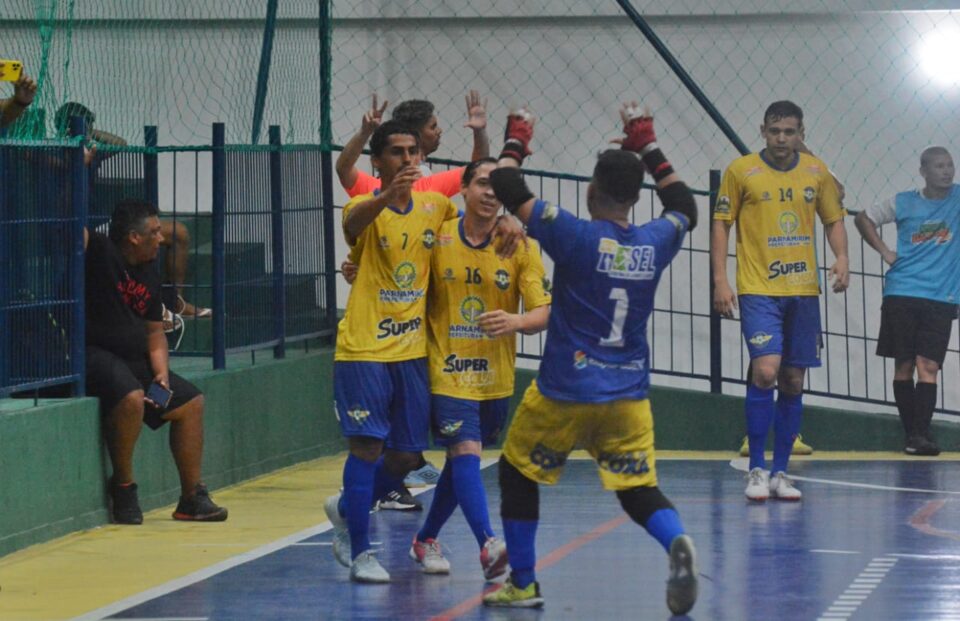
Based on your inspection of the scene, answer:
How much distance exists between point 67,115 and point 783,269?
397 cm

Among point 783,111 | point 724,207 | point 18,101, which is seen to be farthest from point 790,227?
point 18,101

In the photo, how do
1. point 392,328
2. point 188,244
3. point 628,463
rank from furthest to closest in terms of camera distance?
1. point 188,244
2. point 392,328
3. point 628,463

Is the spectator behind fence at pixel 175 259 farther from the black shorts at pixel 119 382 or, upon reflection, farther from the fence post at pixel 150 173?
the black shorts at pixel 119 382

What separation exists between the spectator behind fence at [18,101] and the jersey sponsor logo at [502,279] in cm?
238

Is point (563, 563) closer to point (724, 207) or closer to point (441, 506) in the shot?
point (441, 506)

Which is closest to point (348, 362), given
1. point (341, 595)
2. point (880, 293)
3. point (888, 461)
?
point (341, 595)

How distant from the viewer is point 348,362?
789cm

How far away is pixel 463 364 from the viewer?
8.00 meters

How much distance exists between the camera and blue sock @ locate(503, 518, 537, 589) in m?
7.20

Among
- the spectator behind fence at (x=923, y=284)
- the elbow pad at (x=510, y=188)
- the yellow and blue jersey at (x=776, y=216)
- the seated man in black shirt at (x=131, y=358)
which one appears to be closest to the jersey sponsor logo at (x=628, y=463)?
the elbow pad at (x=510, y=188)

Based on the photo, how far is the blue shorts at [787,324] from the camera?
10508mm

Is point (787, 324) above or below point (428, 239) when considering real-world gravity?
below

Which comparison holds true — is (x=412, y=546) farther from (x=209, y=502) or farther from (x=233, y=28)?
(x=233, y=28)

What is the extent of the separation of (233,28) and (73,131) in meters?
5.70
